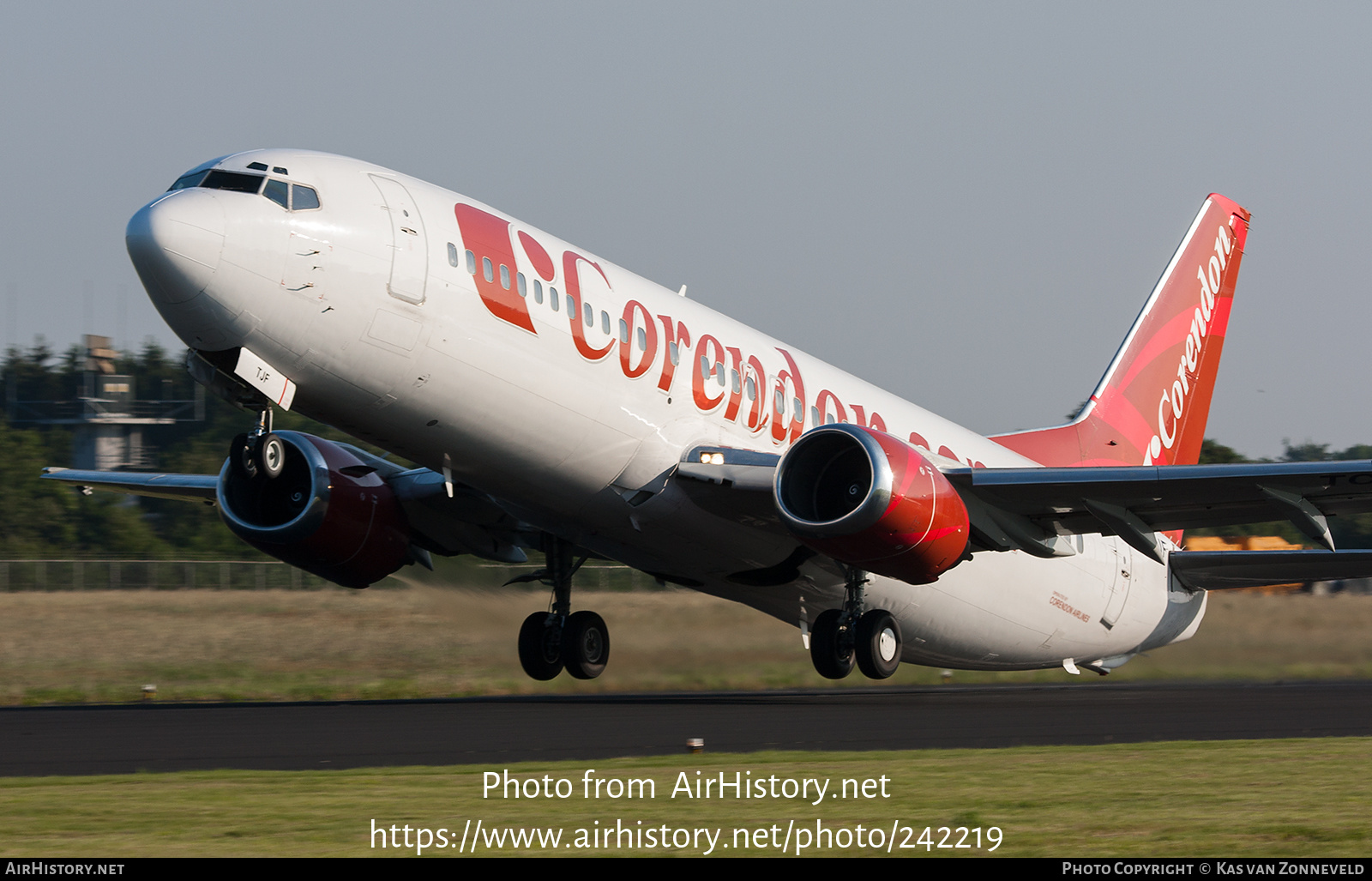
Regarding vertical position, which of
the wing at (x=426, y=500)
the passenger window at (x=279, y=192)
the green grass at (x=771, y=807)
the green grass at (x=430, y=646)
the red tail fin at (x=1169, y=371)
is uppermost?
the red tail fin at (x=1169, y=371)

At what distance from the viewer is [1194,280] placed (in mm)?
27938

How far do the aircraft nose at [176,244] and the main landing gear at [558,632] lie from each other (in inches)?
332

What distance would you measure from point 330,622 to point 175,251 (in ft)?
57.1

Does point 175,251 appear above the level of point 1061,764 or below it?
above

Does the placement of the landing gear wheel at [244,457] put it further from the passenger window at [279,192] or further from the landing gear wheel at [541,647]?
the landing gear wheel at [541,647]

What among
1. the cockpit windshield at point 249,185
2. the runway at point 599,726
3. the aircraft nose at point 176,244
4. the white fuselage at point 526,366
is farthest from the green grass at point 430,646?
the aircraft nose at point 176,244

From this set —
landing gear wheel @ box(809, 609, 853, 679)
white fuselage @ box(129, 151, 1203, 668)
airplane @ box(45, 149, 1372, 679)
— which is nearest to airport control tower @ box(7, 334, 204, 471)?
airplane @ box(45, 149, 1372, 679)

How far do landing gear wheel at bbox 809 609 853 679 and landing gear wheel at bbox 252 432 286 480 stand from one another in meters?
7.36

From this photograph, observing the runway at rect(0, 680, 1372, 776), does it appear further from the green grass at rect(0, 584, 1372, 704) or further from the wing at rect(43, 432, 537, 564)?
the wing at rect(43, 432, 537, 564)

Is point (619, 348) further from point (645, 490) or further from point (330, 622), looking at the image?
point (330, 622)

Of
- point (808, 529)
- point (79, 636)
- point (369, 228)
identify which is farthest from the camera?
point (79, 636)

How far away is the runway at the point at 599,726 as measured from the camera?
13703 mm

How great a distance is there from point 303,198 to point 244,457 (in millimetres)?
2639
